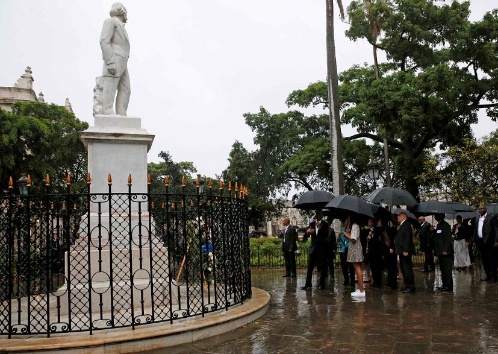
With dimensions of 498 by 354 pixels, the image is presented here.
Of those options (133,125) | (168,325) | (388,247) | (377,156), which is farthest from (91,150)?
(377,156)

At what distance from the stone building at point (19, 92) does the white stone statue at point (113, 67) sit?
2910 cm

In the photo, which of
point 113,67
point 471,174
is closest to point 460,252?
point 471,174

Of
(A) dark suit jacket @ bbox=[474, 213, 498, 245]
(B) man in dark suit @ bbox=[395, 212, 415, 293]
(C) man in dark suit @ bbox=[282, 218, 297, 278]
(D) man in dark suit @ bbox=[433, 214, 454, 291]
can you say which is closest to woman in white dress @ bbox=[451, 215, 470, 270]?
(A) dark suit jacket @ bbox=[474, 213, 498, 245]

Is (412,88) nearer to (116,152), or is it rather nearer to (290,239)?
(290,239)

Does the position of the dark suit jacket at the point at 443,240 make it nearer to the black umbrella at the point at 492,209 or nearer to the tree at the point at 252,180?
the black umbrella at the point at 492,209

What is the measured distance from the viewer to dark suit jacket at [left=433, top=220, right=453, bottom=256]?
417 inches

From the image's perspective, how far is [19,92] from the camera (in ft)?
119

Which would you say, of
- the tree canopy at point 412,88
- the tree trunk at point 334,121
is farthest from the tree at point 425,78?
the tree trunk at point 334,121

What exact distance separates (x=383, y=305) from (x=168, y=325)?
14.8 feet

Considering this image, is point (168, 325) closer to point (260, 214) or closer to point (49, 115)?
point (49, 115)

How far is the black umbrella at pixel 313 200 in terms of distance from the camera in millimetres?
12844

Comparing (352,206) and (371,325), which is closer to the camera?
(371,325)

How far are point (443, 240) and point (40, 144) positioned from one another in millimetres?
23031

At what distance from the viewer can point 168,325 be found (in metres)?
6.57
